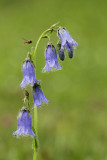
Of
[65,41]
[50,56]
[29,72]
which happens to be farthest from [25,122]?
[65,41]

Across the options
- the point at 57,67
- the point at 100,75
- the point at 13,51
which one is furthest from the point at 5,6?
the point at 57,67

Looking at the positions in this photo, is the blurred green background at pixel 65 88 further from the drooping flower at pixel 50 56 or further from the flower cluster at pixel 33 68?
the drooping flower at pixel 50 56

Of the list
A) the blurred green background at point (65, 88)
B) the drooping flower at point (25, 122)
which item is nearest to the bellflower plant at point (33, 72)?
the drooping flower at point (25, 122)

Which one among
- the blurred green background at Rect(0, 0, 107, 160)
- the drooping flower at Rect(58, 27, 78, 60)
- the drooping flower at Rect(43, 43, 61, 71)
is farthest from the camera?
the blurred green background at Rect(0, 0, 107, 160)

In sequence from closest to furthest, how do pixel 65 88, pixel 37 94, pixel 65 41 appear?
pixel 65 41, pixel 37 94, pixel 65 88

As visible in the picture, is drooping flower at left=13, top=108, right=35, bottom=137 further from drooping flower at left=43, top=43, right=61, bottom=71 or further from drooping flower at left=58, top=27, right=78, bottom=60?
drooping flower at left=58, top=27, right=78, bottom=60

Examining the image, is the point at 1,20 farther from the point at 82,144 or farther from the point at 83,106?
the point at 82,144

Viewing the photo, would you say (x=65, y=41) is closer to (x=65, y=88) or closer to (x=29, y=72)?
(x=29, y=72)

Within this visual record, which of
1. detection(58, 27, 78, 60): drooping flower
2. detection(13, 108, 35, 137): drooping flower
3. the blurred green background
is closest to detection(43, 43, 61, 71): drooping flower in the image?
detection(58, 27, 78, 60): drooping flower
